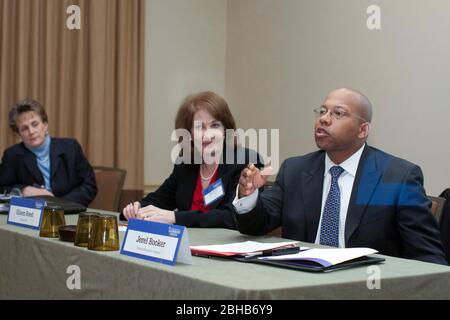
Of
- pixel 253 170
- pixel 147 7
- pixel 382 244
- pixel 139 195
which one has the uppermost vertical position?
pixel 147 7

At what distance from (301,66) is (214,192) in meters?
2.69

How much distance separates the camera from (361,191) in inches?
93.3

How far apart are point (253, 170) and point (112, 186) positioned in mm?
2108

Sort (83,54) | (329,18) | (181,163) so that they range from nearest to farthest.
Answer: (181,163) < (329,18) < (83,54)

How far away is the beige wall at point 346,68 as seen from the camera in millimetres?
4078

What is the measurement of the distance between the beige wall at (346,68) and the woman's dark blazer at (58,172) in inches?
71.8

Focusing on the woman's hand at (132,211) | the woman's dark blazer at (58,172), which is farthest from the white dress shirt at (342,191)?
the woman's dark blazer at (58,172)

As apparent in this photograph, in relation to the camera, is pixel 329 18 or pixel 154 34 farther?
pixel 154 34

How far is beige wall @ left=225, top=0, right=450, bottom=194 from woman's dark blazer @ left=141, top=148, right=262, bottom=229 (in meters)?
1.62

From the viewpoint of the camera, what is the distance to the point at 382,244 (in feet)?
7.63

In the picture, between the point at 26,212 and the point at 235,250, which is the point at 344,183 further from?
the point at 26,212

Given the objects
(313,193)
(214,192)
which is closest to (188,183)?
(214,192)
